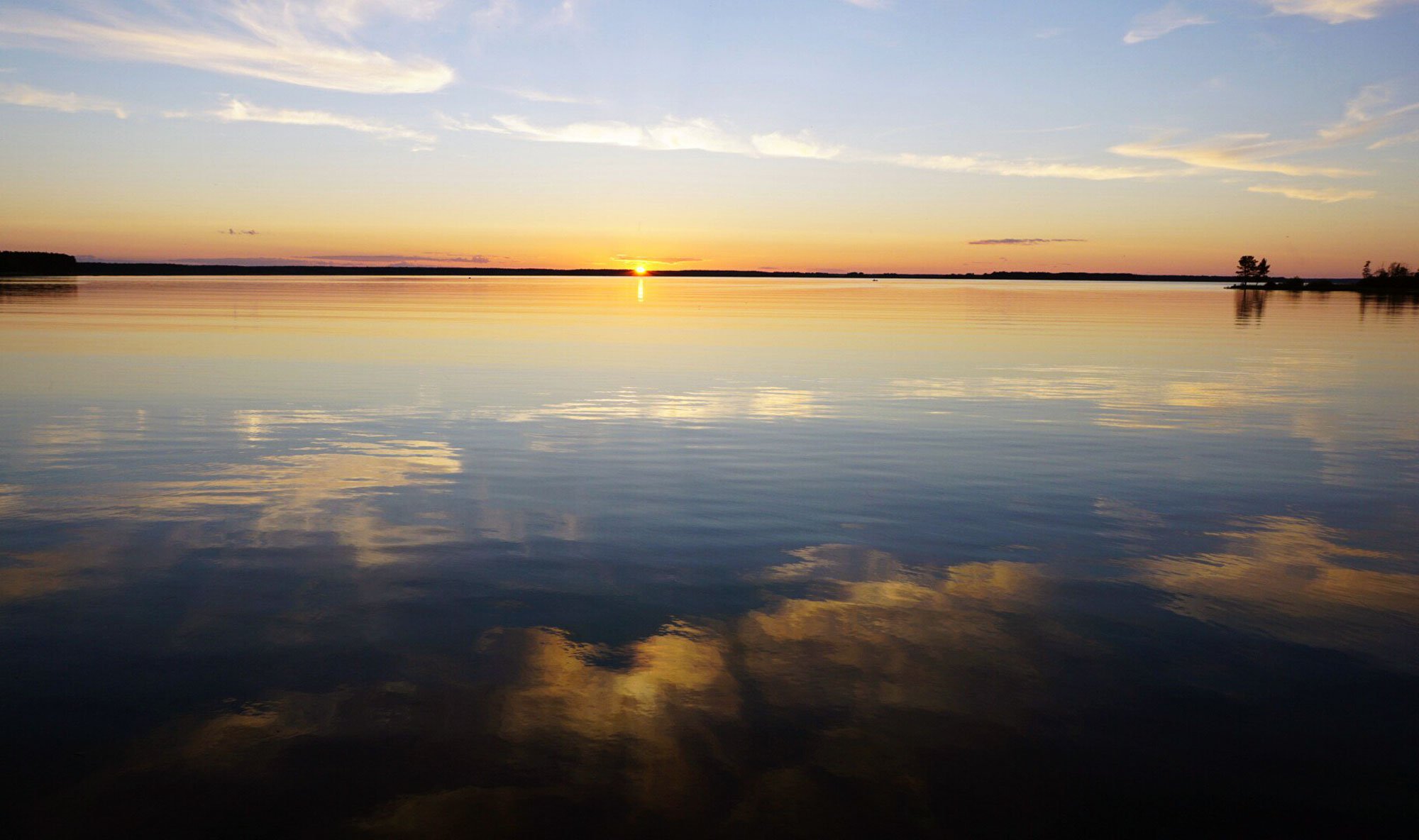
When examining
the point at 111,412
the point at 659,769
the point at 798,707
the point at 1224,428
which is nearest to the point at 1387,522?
the point at 1224,428

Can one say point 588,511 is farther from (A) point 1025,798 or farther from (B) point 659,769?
(A) point 1025,798

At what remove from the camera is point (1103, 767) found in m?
7.48

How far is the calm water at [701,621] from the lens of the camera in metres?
7.09

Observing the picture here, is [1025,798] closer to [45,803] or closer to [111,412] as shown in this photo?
[45,803]

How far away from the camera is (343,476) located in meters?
17.8

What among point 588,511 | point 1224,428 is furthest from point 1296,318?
point 588,511

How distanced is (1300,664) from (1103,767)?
3.50 meters

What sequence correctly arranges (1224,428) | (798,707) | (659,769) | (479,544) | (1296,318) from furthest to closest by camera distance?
(1296,318), (1224,428), (479,544), (798,707), (659,769)

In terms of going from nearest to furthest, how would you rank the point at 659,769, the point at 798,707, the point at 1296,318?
the point at 659,769
the point at 798,707
the point at 1296,318

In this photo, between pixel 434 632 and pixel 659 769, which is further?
pixel 434 632

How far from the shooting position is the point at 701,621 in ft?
33.9

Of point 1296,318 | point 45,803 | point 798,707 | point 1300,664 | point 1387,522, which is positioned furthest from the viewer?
point 1296,318

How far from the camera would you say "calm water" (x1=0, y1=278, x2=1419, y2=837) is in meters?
7.09

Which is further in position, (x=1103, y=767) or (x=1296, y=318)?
(x=1296, y=318)
